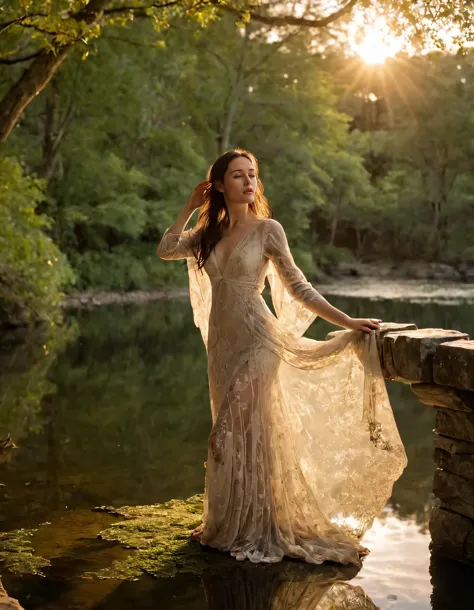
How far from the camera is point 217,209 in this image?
5.12 m

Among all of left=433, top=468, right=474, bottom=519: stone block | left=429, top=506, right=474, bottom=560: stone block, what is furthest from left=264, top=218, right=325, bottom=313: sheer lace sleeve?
left=429, top=506, right=474, bottom=560: stone block

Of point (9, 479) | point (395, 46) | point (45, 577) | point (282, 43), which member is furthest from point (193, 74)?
point (45, 577)

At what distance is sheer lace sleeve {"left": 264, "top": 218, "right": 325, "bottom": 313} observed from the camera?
4844mm

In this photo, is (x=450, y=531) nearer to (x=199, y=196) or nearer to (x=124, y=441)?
(x=199, y=196)

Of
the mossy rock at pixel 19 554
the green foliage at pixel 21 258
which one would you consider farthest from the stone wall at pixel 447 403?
the green foliage at pixel 21 258

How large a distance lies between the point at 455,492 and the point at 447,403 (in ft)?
1.67

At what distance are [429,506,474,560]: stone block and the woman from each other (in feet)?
1.07

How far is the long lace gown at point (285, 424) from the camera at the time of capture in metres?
4.70

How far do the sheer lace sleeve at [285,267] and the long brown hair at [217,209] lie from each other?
237 millimetres

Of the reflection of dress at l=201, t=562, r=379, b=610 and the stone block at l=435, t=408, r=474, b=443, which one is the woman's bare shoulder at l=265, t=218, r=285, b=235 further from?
the reflection of dress at l=201, t=562, r=379, b=610

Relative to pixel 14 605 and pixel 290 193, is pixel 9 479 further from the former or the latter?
pixel 290 193

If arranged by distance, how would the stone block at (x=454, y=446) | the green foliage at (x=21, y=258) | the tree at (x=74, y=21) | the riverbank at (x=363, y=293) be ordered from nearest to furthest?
the stone block at (x=454, y=446) → the tree at (x=74, y=21) → the green foliage at (x=21, y=258) → the riverbank at (x=363, y=293)

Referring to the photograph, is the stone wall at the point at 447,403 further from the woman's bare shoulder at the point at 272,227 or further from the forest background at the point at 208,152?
the forest background at the point at 208,152

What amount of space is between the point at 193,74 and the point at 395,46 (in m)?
25.6
